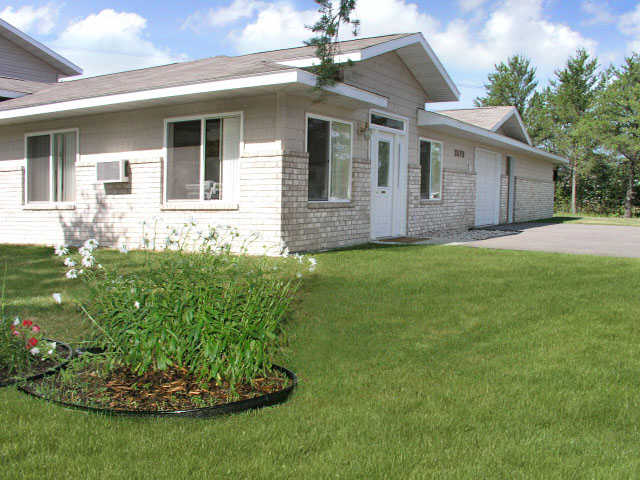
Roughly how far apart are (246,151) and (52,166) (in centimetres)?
539

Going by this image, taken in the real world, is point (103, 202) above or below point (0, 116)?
below

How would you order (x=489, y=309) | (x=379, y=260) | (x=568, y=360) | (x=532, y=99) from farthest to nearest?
1. (x=532, y=99)
2. (x=379, y=260)
3. (x=489, y=309)
4. (x=568, y=360)

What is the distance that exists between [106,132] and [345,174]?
4.92 meters

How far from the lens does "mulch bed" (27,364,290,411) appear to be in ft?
10.5

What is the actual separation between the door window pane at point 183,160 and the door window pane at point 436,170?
6.64m

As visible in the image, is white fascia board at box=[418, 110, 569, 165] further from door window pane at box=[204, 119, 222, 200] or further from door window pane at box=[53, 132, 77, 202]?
door window pane at box=[53, 132, 77, 202]

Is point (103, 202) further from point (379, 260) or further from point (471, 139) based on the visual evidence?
point (471, 139)

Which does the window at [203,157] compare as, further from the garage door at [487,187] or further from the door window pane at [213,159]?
the garage door at [487,187]

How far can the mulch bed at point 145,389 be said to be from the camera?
10.5 feet

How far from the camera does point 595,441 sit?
2.79 m

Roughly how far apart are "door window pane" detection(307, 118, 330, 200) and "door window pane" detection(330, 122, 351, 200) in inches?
8.0

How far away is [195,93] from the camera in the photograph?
30.6 ft

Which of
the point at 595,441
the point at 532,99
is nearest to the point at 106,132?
the point at 595,441

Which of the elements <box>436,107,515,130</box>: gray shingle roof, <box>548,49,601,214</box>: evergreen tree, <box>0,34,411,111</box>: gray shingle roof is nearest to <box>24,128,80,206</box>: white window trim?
<box>0,34,411,111</box>: gray shingle roof
